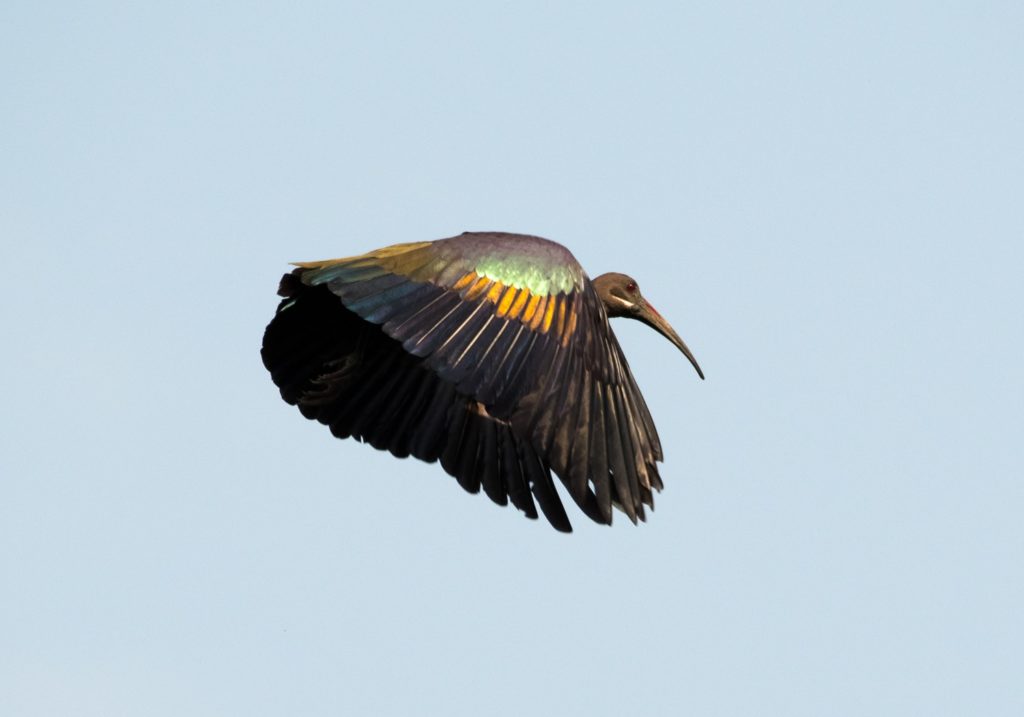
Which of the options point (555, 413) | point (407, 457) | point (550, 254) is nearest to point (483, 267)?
point (550, 254)

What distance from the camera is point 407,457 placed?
16500 mm

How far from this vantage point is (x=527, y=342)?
46.3 ft

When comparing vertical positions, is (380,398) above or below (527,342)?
above

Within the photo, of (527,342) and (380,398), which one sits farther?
(380,398)

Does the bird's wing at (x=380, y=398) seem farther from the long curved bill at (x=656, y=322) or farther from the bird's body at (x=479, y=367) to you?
the long curved bill at (x=656, y=322)

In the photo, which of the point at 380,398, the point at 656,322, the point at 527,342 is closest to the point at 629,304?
the point at 656,322

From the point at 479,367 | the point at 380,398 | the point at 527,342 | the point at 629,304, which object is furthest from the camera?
the point at 629,304

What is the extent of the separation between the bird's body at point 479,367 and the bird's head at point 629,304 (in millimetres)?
1901

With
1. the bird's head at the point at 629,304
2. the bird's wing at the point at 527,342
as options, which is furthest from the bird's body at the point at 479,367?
the bird's head at the point at 629,304

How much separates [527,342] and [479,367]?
1.55ft

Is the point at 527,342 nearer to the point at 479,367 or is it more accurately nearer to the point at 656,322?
the point at 479,367

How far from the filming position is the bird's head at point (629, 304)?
1767cm

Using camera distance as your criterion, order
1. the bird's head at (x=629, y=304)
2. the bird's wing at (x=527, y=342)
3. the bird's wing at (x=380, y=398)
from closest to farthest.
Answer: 1. the bird's wing at (x=527, y=342)
2. the bird's wing at (x=380, y=398)
3. the bird's head at (x=629, y=304)

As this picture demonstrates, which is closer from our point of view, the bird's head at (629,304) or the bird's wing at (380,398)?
the bird's wing at (380,398)
